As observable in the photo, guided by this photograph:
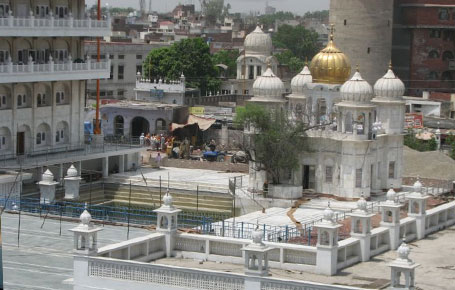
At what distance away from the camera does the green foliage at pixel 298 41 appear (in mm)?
152000

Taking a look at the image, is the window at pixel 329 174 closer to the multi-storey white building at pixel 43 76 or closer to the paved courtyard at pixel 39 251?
the multi-storey white building at pixel 43 76

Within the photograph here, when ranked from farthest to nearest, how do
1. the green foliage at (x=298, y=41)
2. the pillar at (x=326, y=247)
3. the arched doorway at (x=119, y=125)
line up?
the green foliage at (x=298, y=41) < the arched doorway at (x=119, y=125) < the pillar at (x=326, y=247)

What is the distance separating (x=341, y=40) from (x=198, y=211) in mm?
36218

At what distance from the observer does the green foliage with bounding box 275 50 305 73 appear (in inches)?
4443

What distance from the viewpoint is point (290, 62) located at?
118 meters

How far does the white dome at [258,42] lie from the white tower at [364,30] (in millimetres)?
4645

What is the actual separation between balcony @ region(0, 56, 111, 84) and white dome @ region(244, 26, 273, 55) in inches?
1088

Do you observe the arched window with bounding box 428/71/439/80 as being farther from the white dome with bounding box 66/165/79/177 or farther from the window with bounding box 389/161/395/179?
the white dome with bounding box 66/165/79/177

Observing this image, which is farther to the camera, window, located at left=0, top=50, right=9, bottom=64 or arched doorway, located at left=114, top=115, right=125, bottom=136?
arched doorway, located at left=114, top=115, right=125, bottom=136

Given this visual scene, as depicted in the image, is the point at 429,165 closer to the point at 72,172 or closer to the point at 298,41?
the point at 72,172

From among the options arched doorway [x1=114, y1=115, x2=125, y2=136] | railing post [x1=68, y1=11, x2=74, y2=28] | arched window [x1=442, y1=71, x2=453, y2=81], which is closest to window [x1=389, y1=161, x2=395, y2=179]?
railing post [x1=68, y1=11, x2=74, y2=28]

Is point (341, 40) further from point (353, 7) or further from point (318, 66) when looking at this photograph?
point (318, 66)

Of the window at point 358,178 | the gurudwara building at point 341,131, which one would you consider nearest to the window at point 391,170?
the gurudwara building at point 341,131

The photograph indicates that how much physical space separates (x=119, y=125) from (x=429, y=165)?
58.1ft
